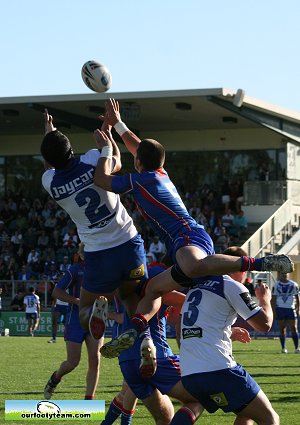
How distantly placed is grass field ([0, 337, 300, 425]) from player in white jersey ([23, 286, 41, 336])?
5.21 metres

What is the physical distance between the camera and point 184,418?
24.4ft

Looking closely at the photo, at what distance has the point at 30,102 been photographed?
41750 mm

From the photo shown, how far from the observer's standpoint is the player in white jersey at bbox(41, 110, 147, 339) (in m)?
9.23

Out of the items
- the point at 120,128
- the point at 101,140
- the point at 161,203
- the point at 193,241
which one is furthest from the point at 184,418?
the point at 120,128

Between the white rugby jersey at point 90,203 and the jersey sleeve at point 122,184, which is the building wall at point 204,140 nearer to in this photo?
the white rugby jersey at point 90,203

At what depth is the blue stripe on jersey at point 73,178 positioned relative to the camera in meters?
9.24

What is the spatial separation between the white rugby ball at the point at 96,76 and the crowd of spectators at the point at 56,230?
82.0ft

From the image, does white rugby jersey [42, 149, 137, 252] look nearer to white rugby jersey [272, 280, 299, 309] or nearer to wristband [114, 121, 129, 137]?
wristband [114, 121, 129, 137]

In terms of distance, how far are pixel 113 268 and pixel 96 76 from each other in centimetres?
295

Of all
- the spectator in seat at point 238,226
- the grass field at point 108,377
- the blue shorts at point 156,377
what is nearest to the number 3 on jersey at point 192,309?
the blue shorts at point 156,377

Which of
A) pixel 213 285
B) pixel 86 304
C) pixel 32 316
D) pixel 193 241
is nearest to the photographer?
pixel 213 285

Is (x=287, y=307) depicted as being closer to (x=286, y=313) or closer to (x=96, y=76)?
(x=286, y=313)

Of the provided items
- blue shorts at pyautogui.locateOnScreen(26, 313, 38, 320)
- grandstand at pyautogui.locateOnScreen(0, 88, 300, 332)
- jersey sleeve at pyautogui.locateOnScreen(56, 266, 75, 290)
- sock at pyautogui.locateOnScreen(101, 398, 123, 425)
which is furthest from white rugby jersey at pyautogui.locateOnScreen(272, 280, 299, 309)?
sock at pyautogui.locateOnScreen(101, 398, 123, 425)

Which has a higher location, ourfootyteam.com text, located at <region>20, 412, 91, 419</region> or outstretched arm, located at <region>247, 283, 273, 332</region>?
outstretched arm, located at <region>247, 283, 273, 332</region>
